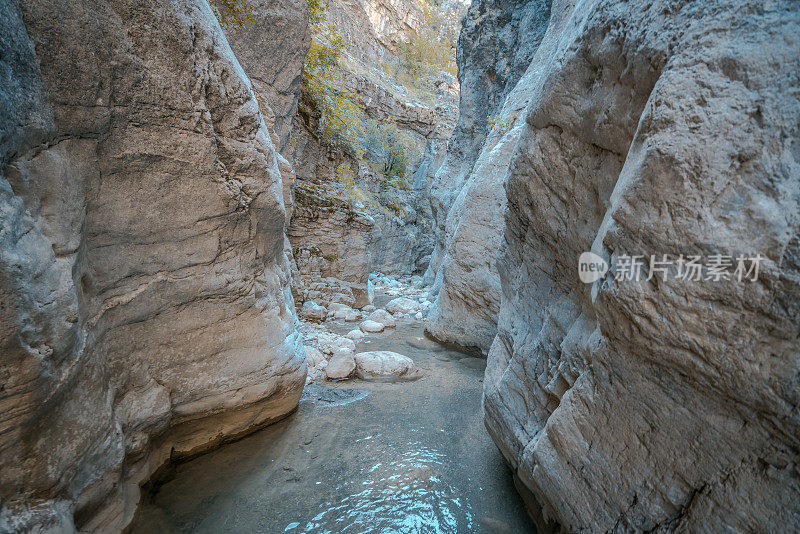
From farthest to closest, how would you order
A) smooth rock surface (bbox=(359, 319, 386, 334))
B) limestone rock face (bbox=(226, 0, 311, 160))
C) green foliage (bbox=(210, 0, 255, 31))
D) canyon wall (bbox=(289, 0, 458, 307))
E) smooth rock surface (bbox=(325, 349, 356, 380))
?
canyon wall (bbox=(289, 0, 458, 307)) → smooth rock surface (bbox=(359, 319, 386, 334)) → limestone rock face (bbox=(226, 0, 311, 160)) → smooth rock surface (bbox=(325, 349, 356, 380)) → green foliage (bbox=(210, 0, 255, 31))

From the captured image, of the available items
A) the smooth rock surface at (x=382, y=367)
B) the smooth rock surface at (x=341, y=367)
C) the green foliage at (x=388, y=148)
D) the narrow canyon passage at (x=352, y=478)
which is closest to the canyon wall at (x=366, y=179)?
the green foliage at (x=388, y=148)

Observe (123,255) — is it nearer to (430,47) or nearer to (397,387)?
(397,387)

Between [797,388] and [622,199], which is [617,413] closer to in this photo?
[797,388]

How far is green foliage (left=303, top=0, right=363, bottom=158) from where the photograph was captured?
902cm

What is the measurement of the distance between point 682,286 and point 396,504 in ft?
9.08

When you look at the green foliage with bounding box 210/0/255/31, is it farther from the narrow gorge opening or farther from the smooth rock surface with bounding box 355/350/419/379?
the smooth rock surface with bounding box 355/350/419/379

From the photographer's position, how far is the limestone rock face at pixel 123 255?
5.66ft

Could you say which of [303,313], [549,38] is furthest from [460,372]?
[549,38]

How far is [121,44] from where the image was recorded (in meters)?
2.21

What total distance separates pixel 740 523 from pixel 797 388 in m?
0.63

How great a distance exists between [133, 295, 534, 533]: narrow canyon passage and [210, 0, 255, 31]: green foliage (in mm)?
5636

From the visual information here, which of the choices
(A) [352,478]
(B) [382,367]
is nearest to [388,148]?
(B) [382,367]

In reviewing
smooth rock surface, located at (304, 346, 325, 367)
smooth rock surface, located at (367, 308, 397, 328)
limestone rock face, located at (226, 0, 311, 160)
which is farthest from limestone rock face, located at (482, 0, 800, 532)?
smooth rock surface, located at (367, 308, 397, 328)

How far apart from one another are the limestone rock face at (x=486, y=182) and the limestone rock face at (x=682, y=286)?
4.47 metres
